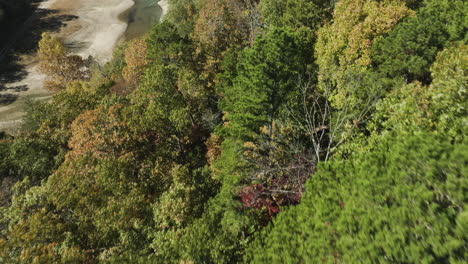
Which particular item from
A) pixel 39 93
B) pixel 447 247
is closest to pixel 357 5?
pixel 447 247

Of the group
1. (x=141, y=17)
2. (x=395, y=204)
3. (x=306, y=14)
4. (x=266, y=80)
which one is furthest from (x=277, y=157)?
(x=141, y=17)

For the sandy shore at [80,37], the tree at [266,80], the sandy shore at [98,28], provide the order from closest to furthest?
the tree at [266,80] < the sandy shore at [80,37] < the sandy shore at [98,28]

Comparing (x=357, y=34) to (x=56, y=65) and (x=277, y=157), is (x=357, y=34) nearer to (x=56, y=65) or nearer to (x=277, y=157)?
(x=277, y=157)

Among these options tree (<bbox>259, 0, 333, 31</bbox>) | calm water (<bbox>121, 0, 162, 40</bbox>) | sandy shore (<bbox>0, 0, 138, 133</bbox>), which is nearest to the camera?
tree (<bbox>259, 0, 333, 31</bbox>)

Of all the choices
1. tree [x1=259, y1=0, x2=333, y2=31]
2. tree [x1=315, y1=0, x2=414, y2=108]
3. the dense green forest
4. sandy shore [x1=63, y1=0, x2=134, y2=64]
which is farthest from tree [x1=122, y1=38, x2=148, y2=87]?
tree [x1=315, y1=0, x2=414, y2=108]

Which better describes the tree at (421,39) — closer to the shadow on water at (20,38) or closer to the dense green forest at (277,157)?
the dense green forest at (277,157)

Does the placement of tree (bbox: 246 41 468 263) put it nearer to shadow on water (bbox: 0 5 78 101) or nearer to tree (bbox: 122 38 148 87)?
tree (bbox: 122 38 148 87)

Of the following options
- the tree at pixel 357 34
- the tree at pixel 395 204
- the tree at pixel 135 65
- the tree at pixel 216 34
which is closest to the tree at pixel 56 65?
the tree at pixel 135 65
